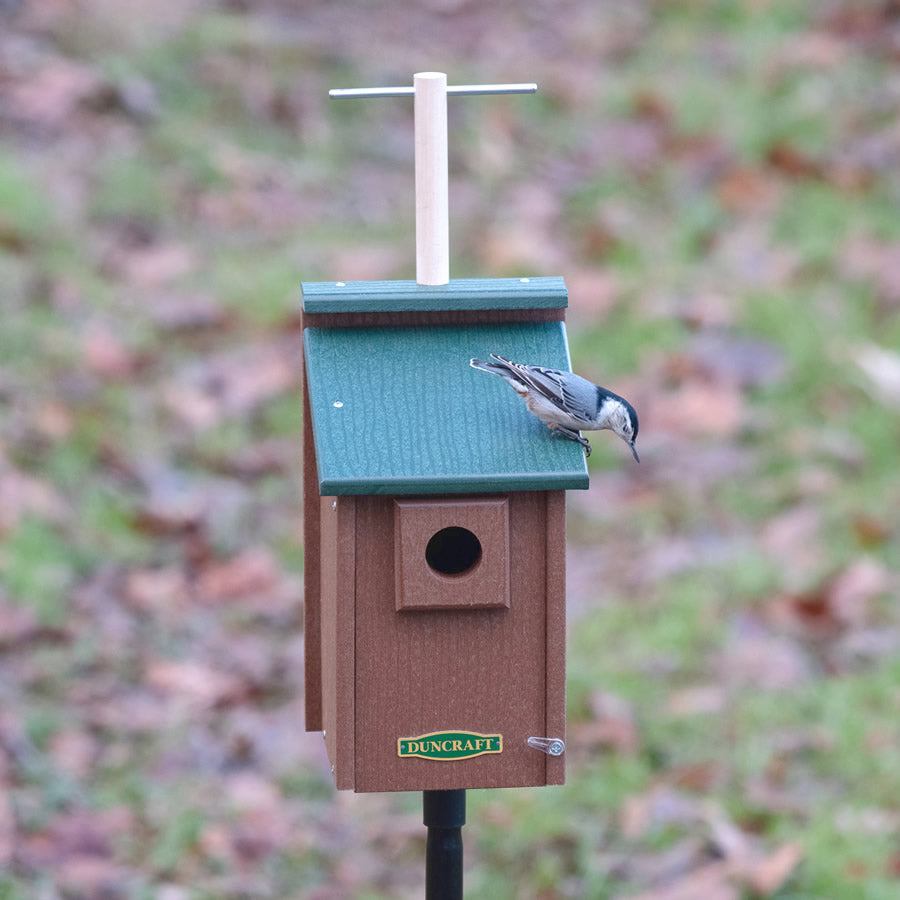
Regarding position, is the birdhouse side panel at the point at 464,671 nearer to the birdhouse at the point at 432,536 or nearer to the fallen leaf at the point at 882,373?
the birdhouse at the point at 432,536

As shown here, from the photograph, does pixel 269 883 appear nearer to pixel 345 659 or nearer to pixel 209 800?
pixel 209 800

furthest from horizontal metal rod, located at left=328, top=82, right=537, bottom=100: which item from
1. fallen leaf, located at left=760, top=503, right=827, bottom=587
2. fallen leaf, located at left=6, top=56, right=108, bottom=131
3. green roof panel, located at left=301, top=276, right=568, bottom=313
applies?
fallen leaf, located at left=6, top=56, right=108, bottom=131

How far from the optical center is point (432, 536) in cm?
239

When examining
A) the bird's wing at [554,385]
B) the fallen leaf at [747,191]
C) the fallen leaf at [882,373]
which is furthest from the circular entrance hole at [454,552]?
the fallen leaf at [747,191]

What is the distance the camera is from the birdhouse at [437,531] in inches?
92.0

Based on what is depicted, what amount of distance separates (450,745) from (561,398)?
62 centimetres

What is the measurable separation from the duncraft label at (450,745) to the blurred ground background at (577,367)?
1.40 metres

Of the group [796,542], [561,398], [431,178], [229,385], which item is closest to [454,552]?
[561,398]

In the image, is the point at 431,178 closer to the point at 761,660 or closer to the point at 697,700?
the point at 697,700

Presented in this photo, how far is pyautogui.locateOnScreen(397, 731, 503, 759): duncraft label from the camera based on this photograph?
7.88ft

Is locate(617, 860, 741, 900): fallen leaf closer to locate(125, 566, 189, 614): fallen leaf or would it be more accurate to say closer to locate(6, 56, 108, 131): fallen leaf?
locate(125, 566, 189, 614): fallen leaf

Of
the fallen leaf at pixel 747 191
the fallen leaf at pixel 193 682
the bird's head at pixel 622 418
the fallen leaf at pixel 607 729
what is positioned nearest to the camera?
the bird's head at pixel 622 418

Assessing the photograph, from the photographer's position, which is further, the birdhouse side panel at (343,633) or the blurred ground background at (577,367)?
the blurred ground background at (577,367)

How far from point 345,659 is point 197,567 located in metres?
2.63
